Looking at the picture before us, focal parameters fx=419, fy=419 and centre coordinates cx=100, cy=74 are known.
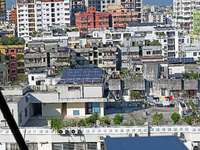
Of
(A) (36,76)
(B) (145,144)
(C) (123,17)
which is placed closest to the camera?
(B) (145,144)

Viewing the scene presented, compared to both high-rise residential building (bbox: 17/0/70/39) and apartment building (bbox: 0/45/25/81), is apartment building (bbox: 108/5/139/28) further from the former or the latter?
apartment building (bbox: 0/45/25/81)

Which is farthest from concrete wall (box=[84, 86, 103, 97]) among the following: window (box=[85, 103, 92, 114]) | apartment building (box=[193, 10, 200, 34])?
apartment building (box=[193, 10, 200, 34])

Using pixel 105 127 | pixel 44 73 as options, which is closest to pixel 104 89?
pixel 105 127

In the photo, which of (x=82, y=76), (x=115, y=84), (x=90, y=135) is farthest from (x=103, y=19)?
(x=90, y=135)

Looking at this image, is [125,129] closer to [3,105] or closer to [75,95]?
[75,95]

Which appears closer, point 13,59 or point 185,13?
point 13,59

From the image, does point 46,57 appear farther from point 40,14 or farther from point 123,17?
point 40,14
